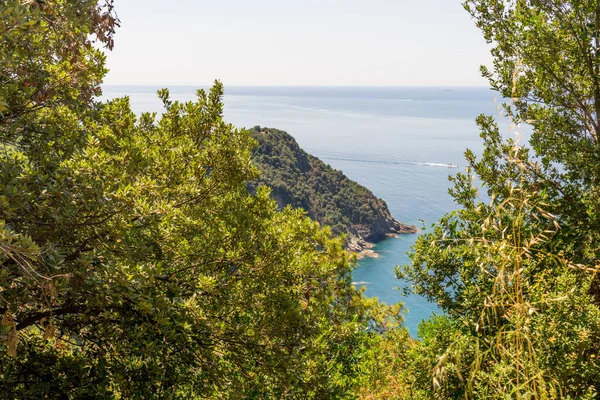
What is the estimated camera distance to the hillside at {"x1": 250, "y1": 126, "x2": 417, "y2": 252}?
4117 inches

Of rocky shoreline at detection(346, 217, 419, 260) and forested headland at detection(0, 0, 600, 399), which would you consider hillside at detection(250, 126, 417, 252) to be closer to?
rocky shoreline at detection(346, 217, 419, 260)

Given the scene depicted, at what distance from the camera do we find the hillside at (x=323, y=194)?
10456 centimetres

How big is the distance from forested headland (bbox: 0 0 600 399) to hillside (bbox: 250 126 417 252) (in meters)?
88.7

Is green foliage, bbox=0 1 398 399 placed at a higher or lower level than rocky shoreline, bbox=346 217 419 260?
higher

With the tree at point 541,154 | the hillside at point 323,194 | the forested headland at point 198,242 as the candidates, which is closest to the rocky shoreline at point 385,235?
the hillside at point 323,194

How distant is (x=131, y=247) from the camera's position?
5.48 metres

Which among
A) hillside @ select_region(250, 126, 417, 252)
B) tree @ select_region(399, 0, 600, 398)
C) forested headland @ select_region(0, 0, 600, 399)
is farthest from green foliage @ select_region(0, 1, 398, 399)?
hillside @ select_region(250, 126, 417, 252)

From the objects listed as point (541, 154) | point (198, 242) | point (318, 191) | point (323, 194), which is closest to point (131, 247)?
point (198, 242)

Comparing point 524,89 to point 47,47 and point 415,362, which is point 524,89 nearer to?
point 415,362

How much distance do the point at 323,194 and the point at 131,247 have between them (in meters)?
109

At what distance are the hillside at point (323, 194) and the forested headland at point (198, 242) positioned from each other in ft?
291

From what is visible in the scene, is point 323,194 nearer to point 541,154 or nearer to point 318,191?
point 318,191

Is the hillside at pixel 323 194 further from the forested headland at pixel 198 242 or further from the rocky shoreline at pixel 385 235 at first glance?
the forested headland at pixel 198 242

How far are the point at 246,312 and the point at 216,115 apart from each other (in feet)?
11.9
